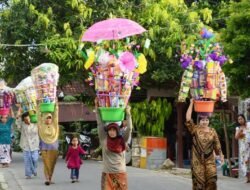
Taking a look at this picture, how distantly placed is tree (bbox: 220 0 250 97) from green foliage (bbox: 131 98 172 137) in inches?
242

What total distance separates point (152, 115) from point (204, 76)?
9.47 m

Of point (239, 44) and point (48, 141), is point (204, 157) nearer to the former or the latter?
point (239, 44)

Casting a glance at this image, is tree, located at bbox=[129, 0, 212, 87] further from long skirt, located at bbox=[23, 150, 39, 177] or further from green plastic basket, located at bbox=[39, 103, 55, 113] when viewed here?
green plastic basket, located at bbox=[39, 103, 55, 113]

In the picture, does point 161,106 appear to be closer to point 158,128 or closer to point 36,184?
point 158,128

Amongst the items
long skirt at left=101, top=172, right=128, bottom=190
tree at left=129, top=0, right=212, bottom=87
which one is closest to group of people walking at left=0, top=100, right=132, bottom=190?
long skirt at left=101, top=172, right=128, bottom=190

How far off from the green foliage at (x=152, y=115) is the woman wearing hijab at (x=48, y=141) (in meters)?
6.16

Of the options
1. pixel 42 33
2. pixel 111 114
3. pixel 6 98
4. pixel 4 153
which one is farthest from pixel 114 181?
pixel 42 33

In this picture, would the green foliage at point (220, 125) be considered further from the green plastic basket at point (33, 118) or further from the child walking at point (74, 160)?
the green plastic basket at point (33, 118)

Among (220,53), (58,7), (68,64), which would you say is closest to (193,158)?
(220,53)

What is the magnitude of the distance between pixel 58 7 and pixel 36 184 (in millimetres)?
7954

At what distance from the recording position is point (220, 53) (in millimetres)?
10031

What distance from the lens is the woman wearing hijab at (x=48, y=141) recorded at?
13.3 metres

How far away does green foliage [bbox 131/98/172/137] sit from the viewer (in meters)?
19.2

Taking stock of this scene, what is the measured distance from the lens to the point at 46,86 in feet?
37.8
